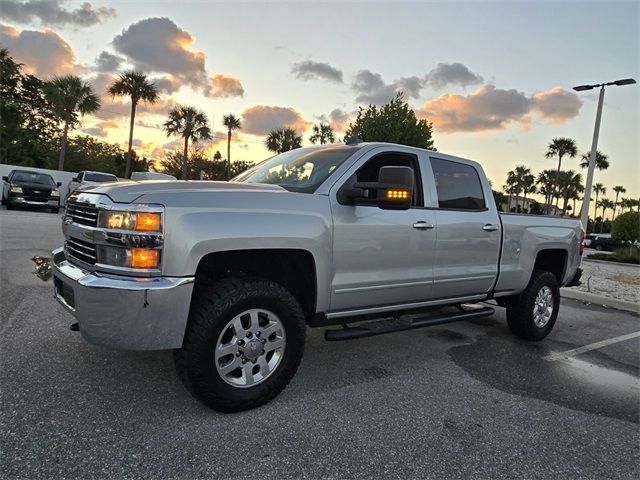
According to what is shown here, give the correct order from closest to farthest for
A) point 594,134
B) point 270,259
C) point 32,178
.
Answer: point 270,259 → point 594,134 → point 32,178

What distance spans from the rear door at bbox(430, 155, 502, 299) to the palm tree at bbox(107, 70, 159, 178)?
112 feet

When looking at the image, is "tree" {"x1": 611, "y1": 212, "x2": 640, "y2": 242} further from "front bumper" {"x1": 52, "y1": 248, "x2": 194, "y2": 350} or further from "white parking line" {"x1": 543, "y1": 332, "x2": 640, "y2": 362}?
"front bumper" {"x1": 52, "y1": 248, "x2": 194, "y2": 350}

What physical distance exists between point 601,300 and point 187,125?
3793cm

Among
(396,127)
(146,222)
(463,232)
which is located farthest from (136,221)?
(396,127)

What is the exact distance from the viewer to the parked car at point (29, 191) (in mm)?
16719

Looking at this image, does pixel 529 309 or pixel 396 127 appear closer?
pixel 529 309

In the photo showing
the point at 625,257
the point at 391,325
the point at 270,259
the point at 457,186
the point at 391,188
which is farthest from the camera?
the point at 625,257

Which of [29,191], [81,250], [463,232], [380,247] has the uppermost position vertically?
[463,232]

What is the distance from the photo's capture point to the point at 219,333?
272 centimetres

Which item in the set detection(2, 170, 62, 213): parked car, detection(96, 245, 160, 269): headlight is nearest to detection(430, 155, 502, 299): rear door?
detection(96, 245, 160, 269): headlight

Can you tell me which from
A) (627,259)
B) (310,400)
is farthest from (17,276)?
(627,259)

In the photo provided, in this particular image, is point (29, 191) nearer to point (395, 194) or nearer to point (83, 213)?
point (83, 213)

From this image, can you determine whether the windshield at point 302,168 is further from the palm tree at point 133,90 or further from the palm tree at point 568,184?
the palm tree at point 568,184

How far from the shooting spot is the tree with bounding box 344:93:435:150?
61.8 ft
